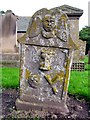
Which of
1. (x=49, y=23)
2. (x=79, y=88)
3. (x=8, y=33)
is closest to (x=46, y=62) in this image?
(x=49, y=23)

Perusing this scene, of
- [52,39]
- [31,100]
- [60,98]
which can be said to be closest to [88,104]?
[60,98]

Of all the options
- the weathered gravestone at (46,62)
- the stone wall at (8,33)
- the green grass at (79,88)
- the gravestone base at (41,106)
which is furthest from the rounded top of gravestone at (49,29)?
the stone wall at (8,33)

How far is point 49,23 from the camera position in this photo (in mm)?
5117

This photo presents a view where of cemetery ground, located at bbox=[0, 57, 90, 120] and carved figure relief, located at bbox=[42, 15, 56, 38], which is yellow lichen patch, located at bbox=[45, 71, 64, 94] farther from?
carved figure relief, located at bbox=[42, 15, 56, 38]

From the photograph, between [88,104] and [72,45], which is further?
[88,104]

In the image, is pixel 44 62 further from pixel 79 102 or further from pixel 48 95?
pixel 79 102

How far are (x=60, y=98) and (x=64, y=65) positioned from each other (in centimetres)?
61

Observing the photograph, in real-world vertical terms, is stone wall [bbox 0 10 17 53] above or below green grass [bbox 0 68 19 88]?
above

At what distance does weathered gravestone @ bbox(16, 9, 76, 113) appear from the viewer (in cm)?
514

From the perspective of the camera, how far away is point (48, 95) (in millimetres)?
5289

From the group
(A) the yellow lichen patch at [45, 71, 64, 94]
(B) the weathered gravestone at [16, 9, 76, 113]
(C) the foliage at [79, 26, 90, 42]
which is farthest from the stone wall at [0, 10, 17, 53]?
(C) the foliage at [79, 26, 90, 42]

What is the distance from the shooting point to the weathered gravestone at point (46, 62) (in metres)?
5.14

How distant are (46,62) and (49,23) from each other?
696 mm

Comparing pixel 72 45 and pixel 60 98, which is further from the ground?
pixel 72 45
